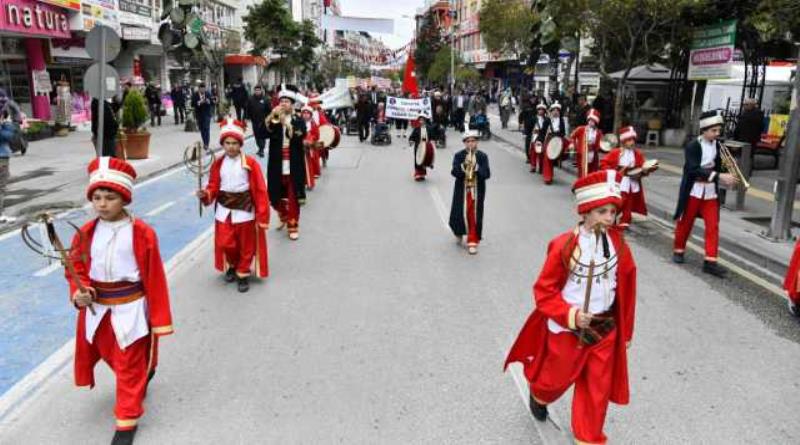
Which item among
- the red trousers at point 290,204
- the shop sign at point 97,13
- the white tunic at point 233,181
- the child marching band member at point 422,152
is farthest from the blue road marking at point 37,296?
the shop sign at point 97,13

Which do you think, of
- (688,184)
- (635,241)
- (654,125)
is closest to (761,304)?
(688,184)

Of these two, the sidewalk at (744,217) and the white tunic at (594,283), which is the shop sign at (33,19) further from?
the white tunic at (594,283)

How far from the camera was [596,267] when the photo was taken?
11.9 ft

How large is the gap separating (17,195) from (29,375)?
8613 millimetres

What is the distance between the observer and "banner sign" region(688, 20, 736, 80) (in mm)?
16922

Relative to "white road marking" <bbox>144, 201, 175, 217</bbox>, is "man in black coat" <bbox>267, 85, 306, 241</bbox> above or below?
above

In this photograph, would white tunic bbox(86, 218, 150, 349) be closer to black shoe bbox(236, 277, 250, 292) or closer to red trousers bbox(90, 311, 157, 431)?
red trousers bbox(90, 311, 157, 431)

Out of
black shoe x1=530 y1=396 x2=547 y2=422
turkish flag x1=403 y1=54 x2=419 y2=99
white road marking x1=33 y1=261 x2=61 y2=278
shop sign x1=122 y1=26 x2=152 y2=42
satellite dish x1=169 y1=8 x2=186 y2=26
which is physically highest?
satellite dish x1=169 y1=8 x2=186 y2=26

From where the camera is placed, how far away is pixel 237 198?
6816mm

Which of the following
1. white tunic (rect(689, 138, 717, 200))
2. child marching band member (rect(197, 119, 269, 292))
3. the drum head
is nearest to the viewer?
child marching band member (rect(197, 119, 269, 292))

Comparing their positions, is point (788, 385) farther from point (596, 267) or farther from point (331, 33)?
point (331, 33)

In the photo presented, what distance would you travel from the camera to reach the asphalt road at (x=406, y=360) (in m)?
4.19

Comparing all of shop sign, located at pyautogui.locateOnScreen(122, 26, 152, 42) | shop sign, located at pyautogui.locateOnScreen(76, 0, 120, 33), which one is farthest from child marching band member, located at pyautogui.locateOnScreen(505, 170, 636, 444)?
shop sign, located at pyautogui.locateOnScreen(122, 26, 152, 42)

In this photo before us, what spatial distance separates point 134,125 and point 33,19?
8117 mm
